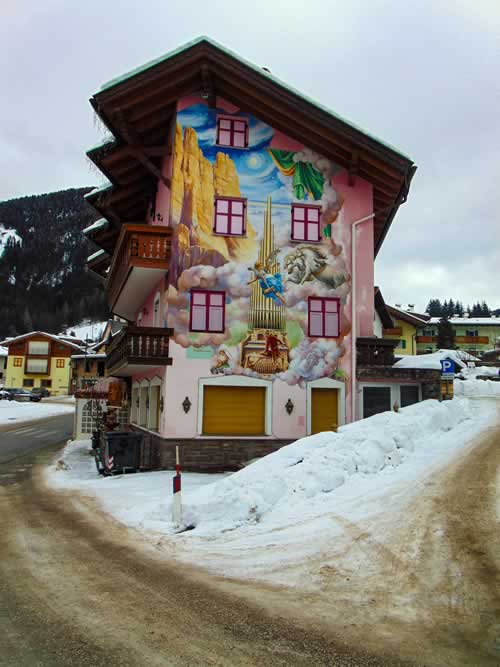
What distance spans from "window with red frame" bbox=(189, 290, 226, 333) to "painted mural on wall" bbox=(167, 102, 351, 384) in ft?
0.67

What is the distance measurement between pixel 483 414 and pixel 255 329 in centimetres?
819

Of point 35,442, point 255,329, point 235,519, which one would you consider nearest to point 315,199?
point 255,329

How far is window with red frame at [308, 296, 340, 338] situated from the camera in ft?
63.9

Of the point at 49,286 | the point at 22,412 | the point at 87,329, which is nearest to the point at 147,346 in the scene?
the point at 22,412

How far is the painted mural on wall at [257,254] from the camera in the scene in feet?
60.4

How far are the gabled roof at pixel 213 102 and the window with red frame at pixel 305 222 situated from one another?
2.10 metres

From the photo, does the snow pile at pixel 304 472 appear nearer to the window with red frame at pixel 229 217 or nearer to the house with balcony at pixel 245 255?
the house with balcony at pixel 245 255

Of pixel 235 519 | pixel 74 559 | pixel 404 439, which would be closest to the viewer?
pixel 74 559

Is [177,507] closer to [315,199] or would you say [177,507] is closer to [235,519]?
[235,519]

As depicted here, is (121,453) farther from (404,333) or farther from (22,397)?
(22,397)

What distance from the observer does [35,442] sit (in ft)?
99.9

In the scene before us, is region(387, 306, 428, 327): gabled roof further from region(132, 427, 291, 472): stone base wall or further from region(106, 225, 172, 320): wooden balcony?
region(132, 427, 291, 472): stone base wall

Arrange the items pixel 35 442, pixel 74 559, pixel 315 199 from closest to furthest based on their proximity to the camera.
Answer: pixel 74 559
pixel 315 199
pixel 35 442

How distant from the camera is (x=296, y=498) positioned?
32.4 feet
